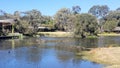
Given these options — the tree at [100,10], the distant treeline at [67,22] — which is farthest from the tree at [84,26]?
the tree at [100,10]

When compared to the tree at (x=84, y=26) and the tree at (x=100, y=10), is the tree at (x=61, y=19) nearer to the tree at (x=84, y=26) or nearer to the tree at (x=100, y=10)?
the tree at (x=84, y=26)

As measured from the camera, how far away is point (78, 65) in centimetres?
3481

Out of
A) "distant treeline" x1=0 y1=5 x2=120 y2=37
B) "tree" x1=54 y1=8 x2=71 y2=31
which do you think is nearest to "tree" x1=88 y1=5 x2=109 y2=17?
"distant treeline" x1=0 y1=5 x2=120 y2=37

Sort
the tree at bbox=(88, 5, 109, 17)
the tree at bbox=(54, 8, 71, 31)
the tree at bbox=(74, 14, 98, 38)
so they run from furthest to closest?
the tree at bbox=(88, 5, 109, 17)
the tree at bbox=(54, 8, 71, 31)
the tree at bbox=(74, 14, 98, 38)

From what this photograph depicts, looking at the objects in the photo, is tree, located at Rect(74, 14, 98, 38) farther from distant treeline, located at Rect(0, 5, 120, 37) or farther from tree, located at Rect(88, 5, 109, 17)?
tree, located at Rect(88, 5, 109, 17)

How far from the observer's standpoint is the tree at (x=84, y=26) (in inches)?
3765

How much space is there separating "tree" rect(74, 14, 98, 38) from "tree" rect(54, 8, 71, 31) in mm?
26107

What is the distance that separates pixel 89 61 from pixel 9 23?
72011 millimetres

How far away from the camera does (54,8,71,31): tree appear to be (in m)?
127

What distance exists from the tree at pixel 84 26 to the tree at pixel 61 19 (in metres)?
26.1

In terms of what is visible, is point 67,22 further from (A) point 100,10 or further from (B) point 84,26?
(A) point 100,10

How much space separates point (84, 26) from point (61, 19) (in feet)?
113

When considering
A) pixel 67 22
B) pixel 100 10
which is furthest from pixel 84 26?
pixel 100 10

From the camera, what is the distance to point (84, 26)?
9569 centimetres
